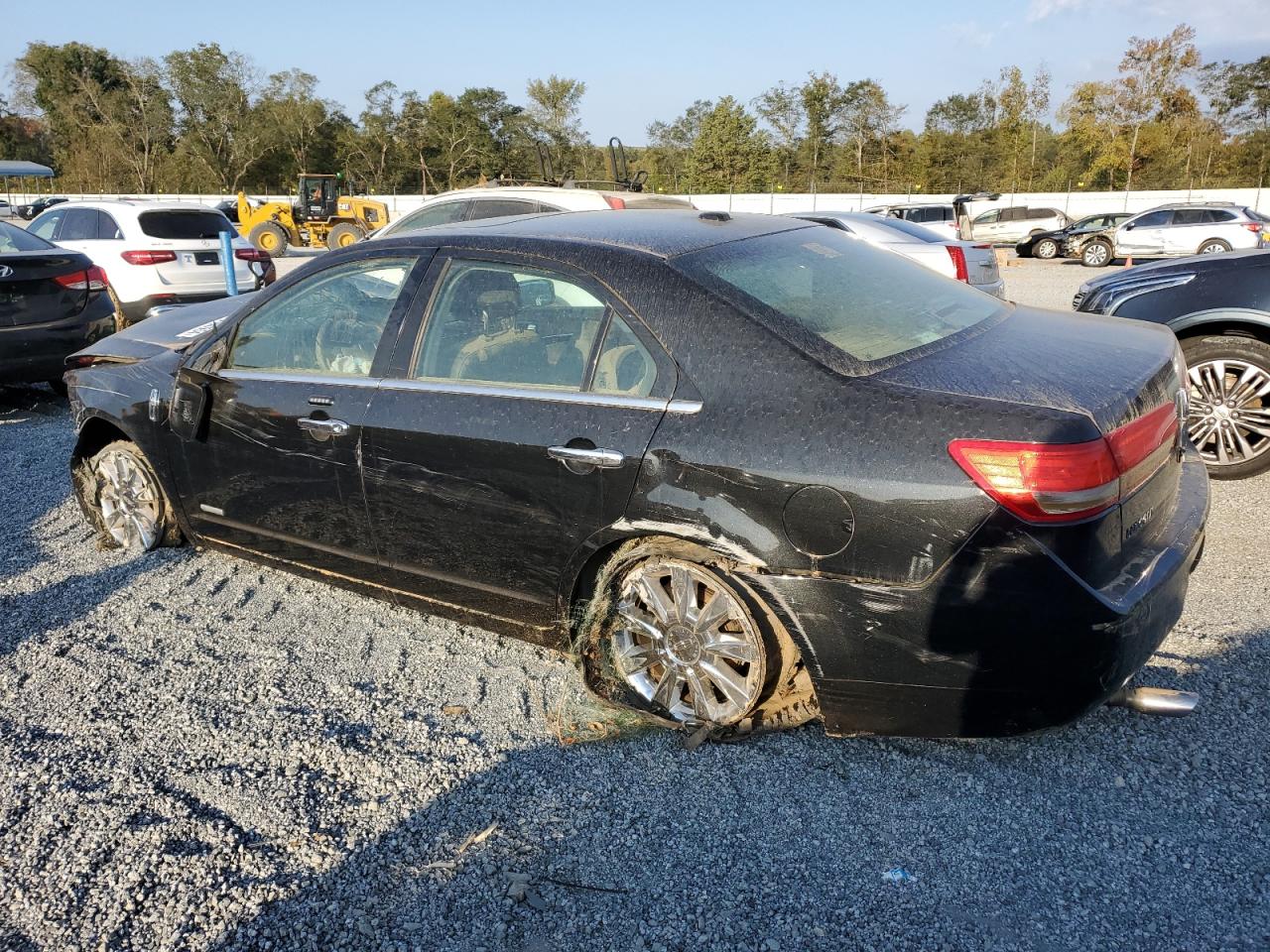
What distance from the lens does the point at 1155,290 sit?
17.6 feet

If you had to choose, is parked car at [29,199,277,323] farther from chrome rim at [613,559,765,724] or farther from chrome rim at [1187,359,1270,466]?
chrome rim at [1187,359,1270,466]

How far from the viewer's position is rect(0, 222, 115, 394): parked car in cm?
716

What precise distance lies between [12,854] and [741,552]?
7.09 feet

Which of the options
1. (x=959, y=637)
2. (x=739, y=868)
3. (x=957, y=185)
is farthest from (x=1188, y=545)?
(x=957, y=185)

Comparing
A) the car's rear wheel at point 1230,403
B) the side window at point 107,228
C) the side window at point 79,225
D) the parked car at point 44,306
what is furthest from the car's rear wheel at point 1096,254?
the parked car at point 44,306

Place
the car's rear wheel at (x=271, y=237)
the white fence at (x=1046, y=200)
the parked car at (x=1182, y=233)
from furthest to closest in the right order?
the white fence at (x=1046, y=200), the car's rear wheel at (x=271, y=237), the parked car at (x=1182, y=233)

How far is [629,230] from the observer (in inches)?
127

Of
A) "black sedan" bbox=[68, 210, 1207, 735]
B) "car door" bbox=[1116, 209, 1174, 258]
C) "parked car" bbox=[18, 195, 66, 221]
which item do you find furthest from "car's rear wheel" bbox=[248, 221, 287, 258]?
"black sedan" bbox=[68, 210, 1207, 735]

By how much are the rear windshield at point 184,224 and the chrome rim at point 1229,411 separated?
33.9ft

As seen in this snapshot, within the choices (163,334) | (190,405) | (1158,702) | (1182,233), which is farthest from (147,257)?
(1182,233)

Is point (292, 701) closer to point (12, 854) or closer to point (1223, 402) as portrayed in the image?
point (12, 854)

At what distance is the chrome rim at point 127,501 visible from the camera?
4.43m

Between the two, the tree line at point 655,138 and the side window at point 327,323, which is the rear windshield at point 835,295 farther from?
the tree line at point 655,138

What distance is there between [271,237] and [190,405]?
22.1 metres
